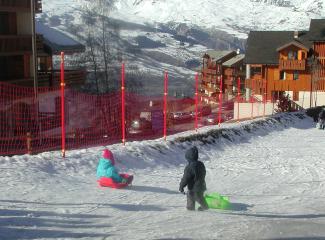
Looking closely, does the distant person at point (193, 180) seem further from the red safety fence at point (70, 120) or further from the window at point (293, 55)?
the window at point (293, 55)

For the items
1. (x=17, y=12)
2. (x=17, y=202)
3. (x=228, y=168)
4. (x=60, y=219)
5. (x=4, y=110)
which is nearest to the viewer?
(x=60, y=219)

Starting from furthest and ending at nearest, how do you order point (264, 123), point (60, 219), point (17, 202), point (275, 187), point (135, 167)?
point (264, 123)
point (135, 167)
point (275, 187)
point (17, 202)
point (60, 219)

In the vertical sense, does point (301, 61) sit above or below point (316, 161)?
above

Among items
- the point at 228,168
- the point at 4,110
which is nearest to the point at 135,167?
the point at 228,168

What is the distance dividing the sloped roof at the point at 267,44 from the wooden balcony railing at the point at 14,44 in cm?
3073

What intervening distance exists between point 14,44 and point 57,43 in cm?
491

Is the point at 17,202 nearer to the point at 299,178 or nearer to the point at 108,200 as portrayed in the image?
the point at 108,200

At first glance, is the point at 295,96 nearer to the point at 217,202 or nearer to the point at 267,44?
the point at 267,44

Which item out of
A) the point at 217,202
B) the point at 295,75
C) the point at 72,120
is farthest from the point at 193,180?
the point at 295,75

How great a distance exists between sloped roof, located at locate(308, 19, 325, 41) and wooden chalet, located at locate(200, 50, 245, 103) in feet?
71.1

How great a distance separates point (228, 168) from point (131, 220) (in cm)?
684

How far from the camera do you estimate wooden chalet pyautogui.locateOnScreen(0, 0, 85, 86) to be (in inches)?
1113

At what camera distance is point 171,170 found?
47.0 feet

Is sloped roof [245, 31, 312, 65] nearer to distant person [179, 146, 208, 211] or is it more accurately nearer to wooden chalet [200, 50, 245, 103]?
wooden chalet [200, 50, 245, 103]
